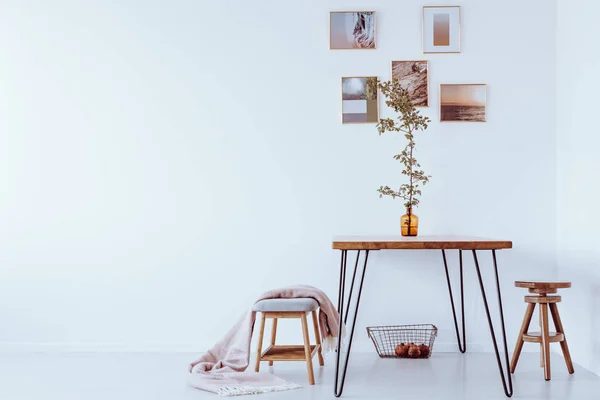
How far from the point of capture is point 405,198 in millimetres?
4449

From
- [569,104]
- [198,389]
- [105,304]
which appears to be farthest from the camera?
[105,304]

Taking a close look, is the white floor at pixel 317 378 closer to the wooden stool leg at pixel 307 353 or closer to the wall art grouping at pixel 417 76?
the wooden stool leg at pixel 307 353

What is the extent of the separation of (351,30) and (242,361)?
7.21 ft

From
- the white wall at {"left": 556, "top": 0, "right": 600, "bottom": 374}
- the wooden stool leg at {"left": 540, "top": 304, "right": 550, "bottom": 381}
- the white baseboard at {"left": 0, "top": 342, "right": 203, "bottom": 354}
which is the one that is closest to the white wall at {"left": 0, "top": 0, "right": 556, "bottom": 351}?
the white baseboard at {"left": 0, "top": 342, "right": 203, "bottom": 354}

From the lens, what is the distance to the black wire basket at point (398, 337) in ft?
14.7

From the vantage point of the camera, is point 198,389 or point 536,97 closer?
point 198,389

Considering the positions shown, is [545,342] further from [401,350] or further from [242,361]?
[242,361]

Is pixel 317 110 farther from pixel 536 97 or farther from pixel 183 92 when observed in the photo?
pixel 536 97

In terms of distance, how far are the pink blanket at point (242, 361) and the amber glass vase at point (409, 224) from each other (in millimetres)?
651

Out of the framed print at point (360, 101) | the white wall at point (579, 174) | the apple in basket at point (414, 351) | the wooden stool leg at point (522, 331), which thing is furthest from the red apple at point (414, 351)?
the framed print at point (360, 101)

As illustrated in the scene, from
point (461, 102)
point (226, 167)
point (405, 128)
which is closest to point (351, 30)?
point (405, 128)

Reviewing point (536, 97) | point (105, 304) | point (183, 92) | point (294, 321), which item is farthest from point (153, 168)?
point (536, 97)

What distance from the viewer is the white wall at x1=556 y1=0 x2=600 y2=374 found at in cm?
402

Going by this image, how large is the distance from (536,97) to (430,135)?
0.71 metres
